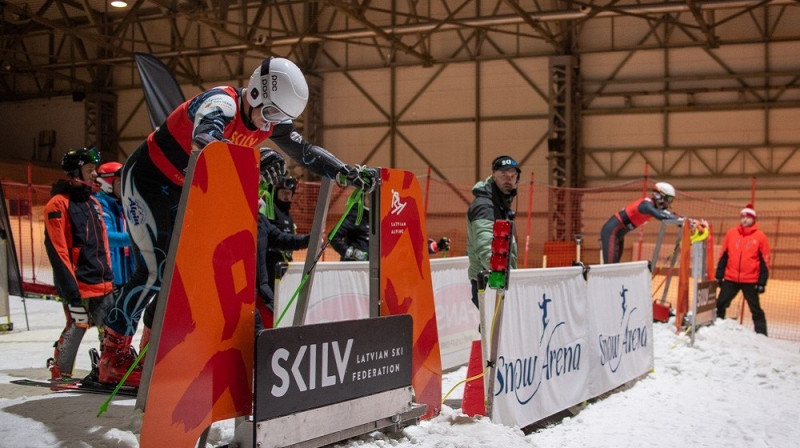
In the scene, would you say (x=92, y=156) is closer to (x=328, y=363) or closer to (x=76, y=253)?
(x=76, y=253)

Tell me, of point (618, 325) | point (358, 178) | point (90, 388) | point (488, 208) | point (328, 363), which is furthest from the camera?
point (618, 325)

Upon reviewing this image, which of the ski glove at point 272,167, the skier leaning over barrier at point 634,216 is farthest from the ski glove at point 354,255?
the skier leaning over barrier at point 634,216

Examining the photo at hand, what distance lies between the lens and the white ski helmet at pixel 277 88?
10.4 ft

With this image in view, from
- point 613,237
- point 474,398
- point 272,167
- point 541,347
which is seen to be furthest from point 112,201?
point 613,237

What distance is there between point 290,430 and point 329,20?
20.3 meters

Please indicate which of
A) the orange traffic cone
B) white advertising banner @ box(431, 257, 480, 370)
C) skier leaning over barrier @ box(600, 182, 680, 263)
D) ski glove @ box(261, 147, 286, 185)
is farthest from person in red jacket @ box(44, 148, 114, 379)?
skier leaning over barrier @ box(600, 182, 680, 263)

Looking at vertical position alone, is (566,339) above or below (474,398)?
above

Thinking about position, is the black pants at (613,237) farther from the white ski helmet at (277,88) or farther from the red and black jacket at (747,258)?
the white ski helmet at (277,88)

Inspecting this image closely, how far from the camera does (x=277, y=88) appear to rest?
3.18 m

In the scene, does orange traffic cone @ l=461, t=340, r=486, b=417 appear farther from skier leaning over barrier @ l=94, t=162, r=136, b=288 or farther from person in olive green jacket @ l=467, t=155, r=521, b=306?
skier leaning over barrier @ l=94, t=162, r=136, b=288

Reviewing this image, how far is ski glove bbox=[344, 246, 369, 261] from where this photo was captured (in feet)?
20.9

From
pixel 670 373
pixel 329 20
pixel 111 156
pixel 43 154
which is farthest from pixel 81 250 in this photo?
pixel 43 154

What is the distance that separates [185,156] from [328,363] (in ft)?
3.72

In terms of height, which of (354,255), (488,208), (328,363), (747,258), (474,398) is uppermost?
(488,208)
